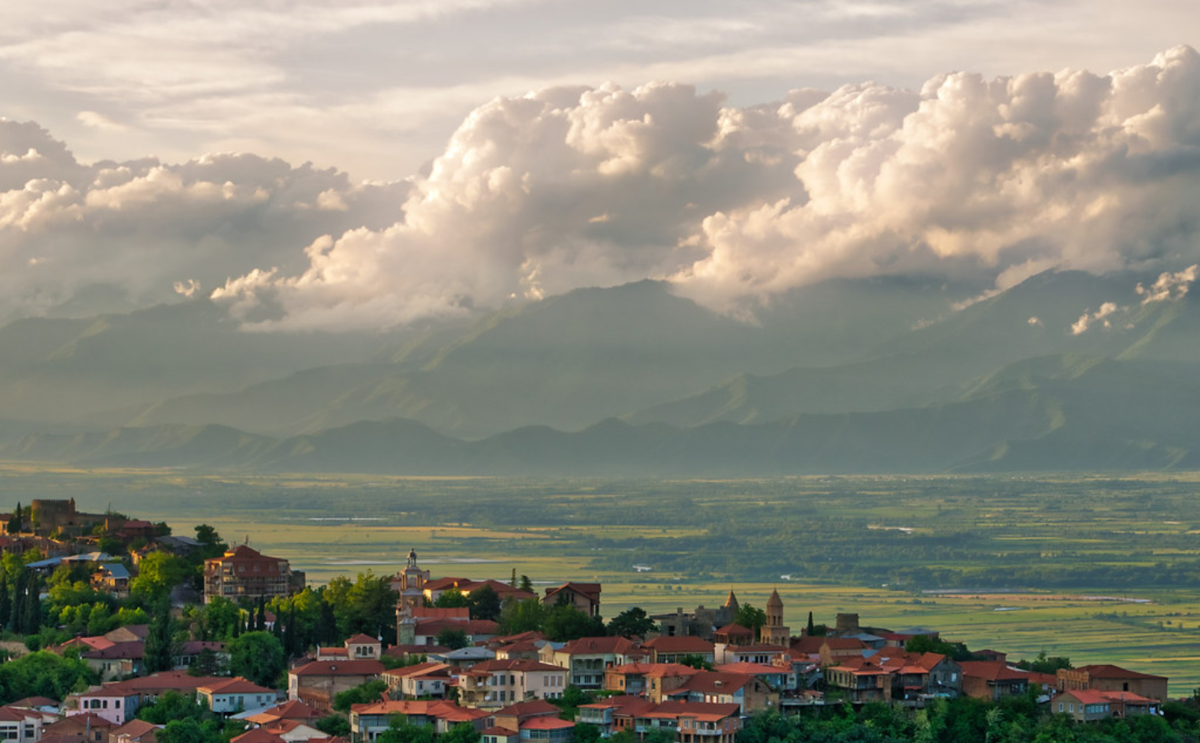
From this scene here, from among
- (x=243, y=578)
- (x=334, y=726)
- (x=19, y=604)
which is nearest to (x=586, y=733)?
(x=334, y=726)

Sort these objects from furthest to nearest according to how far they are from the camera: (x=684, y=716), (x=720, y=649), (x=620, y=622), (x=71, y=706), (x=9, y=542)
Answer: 1. (x=9, y=542)
2. (x=620, y=622)
3. (x=720, y=649)
4. (x=71, y=706)
5. (x=684, y=716)

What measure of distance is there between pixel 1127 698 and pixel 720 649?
19.2 m

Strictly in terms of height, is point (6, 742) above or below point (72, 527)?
below

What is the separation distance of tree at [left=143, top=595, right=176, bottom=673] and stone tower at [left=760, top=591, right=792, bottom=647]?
2956 centimetres

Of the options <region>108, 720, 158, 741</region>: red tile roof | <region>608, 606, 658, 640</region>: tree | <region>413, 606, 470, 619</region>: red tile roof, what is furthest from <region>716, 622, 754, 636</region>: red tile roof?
<region>108, 720, 158, 741</region>: red tile roof

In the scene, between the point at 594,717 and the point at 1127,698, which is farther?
the point at 1127,698

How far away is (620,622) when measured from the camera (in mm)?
113250

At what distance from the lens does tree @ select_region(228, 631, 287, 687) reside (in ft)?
352

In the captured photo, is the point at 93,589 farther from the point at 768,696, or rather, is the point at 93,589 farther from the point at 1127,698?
the point at 1127,698

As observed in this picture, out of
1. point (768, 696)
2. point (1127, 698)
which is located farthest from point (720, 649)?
point (1127, 698)

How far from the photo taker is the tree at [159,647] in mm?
107562

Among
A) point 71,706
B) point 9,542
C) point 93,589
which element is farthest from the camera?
point 9,542

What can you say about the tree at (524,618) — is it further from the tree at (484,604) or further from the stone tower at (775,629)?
the stone tower at (775,629)

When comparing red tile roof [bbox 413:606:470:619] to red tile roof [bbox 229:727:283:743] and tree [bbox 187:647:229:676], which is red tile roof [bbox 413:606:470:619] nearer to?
tree [bbox 187:647:229:676]
